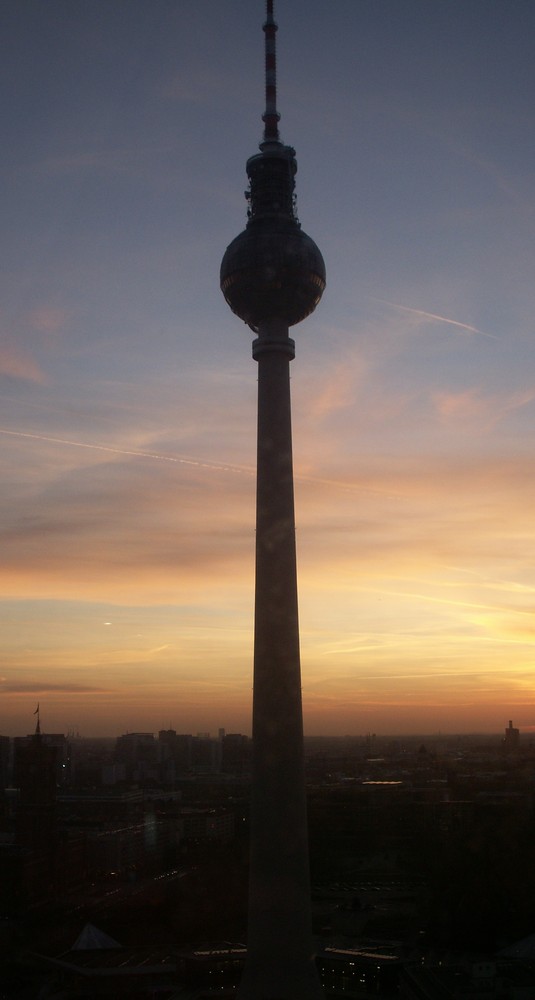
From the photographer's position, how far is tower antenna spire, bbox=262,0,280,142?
26.1 metres

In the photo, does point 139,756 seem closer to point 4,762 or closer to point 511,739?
point 4,762

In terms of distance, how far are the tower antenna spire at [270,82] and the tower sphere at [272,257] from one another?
425 mm

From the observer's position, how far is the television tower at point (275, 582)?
842 inches

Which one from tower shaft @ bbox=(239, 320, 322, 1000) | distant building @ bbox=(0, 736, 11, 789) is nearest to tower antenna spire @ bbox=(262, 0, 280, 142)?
tower shaft @ bbox=(239, 320, 322, 1000)

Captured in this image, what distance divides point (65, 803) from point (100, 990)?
144ft

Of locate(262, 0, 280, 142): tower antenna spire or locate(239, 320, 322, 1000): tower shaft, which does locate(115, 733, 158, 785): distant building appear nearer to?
locate(239, 320, 322, 1000): tower shaft

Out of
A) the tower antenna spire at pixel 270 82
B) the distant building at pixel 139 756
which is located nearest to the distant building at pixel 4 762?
the distant building at pixel 139 756

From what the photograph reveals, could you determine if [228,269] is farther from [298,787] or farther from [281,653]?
[298,787]

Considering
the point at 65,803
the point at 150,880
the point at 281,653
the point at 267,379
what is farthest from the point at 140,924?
the point at 65,803

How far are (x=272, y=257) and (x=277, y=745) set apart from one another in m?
13.6

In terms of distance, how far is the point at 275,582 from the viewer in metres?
23.3

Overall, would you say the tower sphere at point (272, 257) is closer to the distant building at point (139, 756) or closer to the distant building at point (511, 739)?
the distant building at point (139, 756)

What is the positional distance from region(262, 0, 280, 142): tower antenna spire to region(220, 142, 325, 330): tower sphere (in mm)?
425

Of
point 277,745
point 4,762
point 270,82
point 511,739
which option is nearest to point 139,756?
point 4,762
